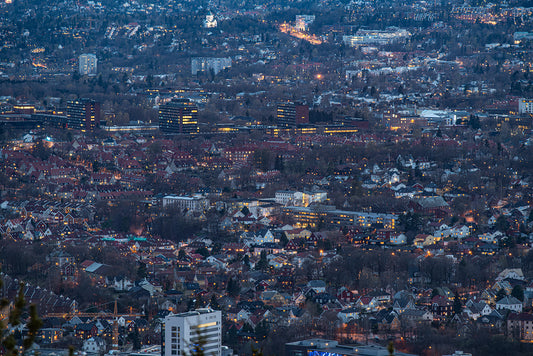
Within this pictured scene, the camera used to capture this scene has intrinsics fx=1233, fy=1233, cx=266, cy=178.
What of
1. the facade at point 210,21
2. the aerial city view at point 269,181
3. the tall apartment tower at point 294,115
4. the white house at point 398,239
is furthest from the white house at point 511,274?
the facade at point 210,21

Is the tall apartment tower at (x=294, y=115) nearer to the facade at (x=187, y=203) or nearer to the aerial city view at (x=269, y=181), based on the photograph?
the aerial city view at (x=269, y=181)

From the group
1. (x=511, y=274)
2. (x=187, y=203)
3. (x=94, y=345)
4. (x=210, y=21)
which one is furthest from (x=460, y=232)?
(x=210, y=21)

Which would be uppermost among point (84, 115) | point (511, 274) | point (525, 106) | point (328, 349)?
point (328, 349)

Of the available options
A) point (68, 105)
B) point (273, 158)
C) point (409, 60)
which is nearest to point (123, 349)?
point (273, 158)

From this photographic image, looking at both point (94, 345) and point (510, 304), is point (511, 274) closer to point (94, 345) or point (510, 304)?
point (510, 304)

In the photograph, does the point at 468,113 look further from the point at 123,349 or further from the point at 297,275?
the point at 123,349

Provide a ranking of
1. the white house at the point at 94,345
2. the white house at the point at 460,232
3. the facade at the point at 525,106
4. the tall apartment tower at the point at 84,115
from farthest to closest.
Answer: the facade at the point at 525,106 → the tall apartment tower at the point at 84,115 → the white house at the point at 460,232 → the white house at the point at 94,345

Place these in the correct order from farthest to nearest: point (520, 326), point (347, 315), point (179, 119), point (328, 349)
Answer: point (179, 119) < point (347, 315) < point (520, 326) < point (328, 349)
